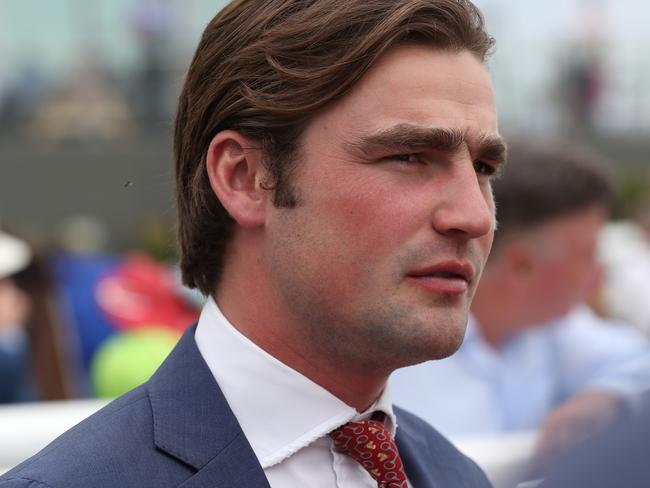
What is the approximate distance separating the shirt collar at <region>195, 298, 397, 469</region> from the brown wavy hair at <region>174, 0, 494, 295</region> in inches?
9.0

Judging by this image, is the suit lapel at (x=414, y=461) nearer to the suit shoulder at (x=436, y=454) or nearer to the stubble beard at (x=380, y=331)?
the suit shoulder at (x=436, y=454)

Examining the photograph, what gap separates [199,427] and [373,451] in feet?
1.04

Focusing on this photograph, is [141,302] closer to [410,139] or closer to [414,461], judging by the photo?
[414,461]

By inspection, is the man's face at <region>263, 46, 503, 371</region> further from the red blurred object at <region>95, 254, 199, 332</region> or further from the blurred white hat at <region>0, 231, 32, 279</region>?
the red blurred object at <region>95, 254, 199, 332</region>

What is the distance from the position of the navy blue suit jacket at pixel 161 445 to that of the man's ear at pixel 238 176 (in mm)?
266

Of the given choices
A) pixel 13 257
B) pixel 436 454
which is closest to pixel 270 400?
pixel 436 454

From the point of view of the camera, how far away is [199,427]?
5.86 feet

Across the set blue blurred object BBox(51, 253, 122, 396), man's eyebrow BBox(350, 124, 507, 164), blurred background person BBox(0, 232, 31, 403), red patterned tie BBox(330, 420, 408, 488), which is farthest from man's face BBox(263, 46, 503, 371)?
blue blurred object BBox(51, 253, 122, 396)

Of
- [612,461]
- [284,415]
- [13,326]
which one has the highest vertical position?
[612,461]

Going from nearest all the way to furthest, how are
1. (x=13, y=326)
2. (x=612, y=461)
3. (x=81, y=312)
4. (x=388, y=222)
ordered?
1. (x=612, y=461)
2. (x=388, y=222)
3. (x=13, y=326)
4. (x=81, y=312)

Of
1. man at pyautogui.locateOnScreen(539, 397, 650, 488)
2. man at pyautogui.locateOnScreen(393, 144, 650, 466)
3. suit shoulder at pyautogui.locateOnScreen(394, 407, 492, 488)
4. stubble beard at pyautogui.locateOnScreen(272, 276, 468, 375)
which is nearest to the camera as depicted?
man at pyautogui.locateOnScreen(539, 397, 650, 488)

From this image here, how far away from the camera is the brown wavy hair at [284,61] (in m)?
1.85

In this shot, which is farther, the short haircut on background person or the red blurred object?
the red blurred object

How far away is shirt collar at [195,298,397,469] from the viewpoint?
186 centimetres
